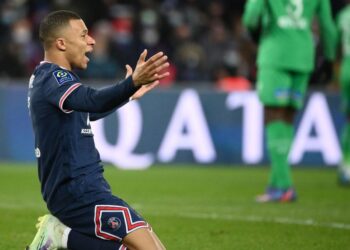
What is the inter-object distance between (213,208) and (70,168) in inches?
155

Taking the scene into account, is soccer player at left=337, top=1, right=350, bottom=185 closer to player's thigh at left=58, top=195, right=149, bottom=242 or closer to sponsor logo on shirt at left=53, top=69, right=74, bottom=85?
player's thigh at left=58, top=195, right=149, bottom=242

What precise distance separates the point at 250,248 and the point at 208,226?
3.88 ft

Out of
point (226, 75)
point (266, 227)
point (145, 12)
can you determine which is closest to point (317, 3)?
point (266, 227)

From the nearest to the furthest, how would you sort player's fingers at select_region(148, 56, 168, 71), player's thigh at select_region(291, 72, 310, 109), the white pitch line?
player's fingers at select_region(148, 56, 168, 71)
the white pitch line
player's thigh at select_region(291, 72, 310, 109)

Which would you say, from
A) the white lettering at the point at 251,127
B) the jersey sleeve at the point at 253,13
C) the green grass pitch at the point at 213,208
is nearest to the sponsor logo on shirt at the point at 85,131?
the green grass pitch at the point at 213,208

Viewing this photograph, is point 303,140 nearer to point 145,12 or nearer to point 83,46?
point 145,12

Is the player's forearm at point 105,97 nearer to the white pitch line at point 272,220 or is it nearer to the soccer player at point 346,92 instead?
the white pitch line at point 272,220

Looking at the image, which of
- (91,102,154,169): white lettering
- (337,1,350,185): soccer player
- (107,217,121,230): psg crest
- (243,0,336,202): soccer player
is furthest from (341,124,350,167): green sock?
(107,217,121,230): psg crest

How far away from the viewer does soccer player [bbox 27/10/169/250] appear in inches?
225

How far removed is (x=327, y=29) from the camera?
1062 centimetres

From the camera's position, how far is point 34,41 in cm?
1773

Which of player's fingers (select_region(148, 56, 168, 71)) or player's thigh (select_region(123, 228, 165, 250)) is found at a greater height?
player's fingers (select_region(148, 56, 168, 71))

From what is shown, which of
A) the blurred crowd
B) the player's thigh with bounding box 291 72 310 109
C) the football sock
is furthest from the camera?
the blurred crowd

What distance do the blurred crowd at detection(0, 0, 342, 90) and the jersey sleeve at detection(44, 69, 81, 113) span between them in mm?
11250
